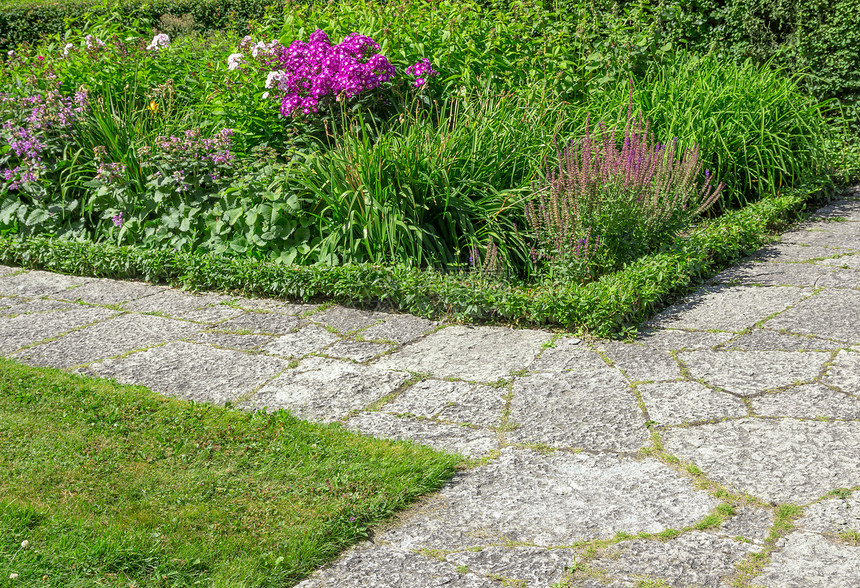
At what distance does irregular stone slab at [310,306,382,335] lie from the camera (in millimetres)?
4242

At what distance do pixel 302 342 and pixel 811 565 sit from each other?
2562 millimetres

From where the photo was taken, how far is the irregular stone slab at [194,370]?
3475mm

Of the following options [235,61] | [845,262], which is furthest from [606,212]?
[235,61]

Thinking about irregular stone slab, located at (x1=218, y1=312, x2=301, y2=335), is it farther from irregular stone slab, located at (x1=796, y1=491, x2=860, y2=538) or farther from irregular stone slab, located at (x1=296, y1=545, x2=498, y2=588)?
irregular stone slab, located at (x1=796, y1=491, x2=860, y2=538)

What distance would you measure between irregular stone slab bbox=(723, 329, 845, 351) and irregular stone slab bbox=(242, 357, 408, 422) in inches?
63.3

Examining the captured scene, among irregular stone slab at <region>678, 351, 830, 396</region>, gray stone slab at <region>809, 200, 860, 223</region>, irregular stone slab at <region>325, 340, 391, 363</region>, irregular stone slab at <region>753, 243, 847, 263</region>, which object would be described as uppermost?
gray stone slab at <region>809, 200, 860, 223</region>

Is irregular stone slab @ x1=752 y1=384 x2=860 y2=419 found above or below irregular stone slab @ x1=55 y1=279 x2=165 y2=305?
above

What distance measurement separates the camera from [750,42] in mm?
7551

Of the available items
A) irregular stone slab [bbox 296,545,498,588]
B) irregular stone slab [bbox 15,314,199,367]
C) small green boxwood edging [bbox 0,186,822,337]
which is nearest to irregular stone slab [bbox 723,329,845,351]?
small green boxwood edging [bbox 0,186,822,337]

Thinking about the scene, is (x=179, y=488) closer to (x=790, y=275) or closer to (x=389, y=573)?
(x=389, y=573)

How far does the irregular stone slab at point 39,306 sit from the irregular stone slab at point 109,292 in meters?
0.09

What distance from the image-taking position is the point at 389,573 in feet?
7.30

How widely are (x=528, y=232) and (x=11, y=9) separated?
14.0 metres

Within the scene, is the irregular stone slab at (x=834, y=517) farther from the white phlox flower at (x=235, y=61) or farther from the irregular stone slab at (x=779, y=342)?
the white phlox flower at (x=235, y=61)
